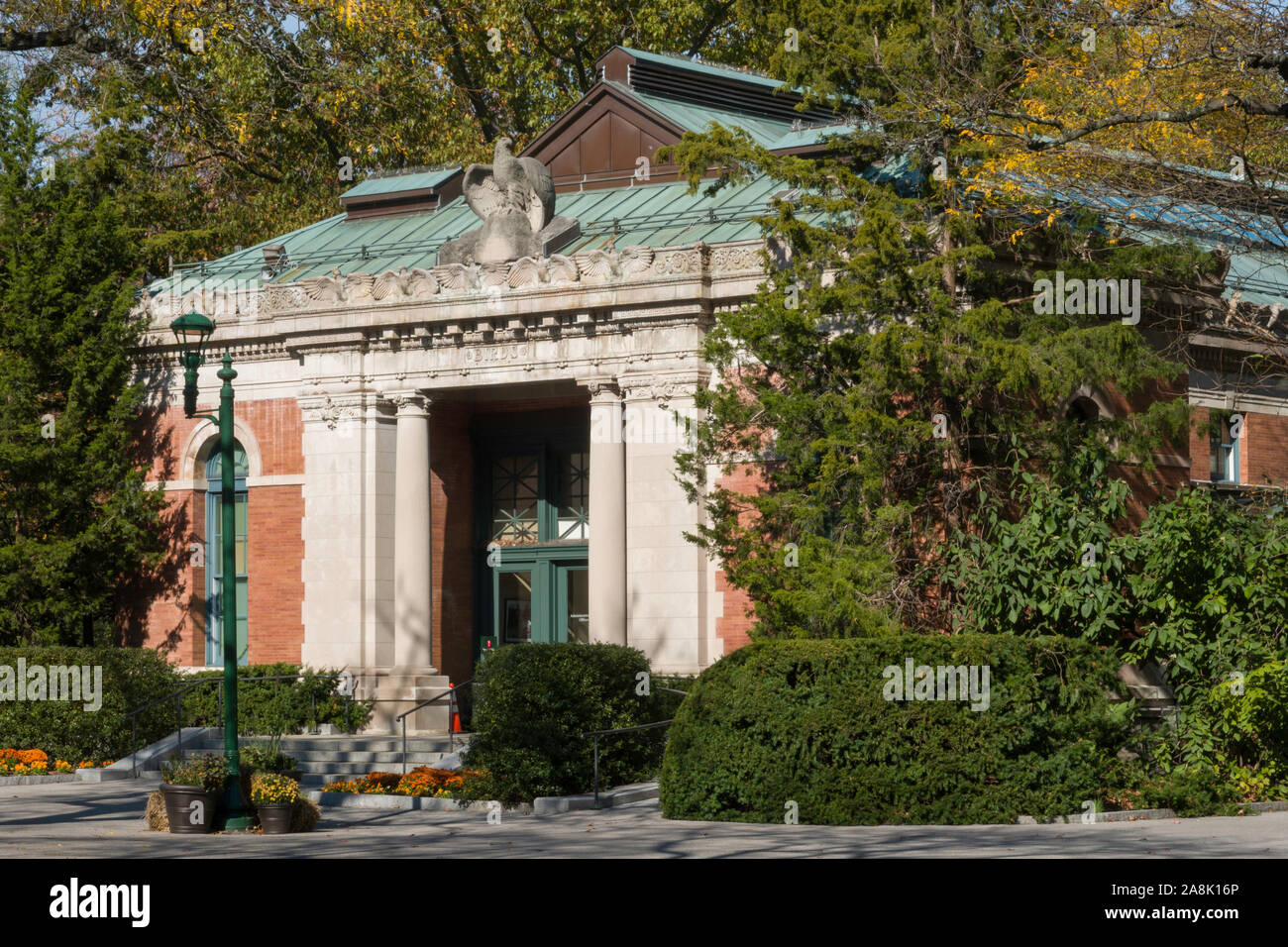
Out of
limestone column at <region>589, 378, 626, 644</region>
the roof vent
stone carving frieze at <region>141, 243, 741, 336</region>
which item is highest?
the roof vent

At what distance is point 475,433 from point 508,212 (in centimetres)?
443

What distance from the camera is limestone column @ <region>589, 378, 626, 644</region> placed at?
2823 cm

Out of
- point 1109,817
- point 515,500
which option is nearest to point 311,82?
point 515,500

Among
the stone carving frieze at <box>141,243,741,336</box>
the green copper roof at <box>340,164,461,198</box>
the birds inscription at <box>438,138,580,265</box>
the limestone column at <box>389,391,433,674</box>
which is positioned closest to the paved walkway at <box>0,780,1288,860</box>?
the limestone column at <box>389,391,433,674</box>

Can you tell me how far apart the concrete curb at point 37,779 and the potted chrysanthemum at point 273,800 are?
8.25m

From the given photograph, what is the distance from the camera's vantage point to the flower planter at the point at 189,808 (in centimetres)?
1967

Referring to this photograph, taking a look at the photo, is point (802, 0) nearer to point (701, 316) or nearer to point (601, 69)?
point (701, 316)

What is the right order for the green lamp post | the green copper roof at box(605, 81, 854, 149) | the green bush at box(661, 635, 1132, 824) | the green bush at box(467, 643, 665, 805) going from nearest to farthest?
the green bush at box(661, 635, 1132, 824), the green lamp post, the green bush at box(467, 643, 665, 805), the green copper roof at box(605, 81, 854, 149)

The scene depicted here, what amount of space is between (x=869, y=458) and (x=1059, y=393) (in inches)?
101

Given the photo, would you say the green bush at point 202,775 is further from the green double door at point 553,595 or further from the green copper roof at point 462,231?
the green copper roof at point 462,231

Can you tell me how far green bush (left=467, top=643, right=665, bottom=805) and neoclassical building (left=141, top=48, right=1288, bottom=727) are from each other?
3.15 meters

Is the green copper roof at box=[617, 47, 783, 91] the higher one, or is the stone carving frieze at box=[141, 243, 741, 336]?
the green copper roof at box=[617, 47, 783, 91]

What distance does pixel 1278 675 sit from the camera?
20.5 m

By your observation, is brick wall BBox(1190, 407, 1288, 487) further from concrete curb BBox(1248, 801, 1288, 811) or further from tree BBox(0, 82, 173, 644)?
tree BBox(0, 82, 173, 644)
